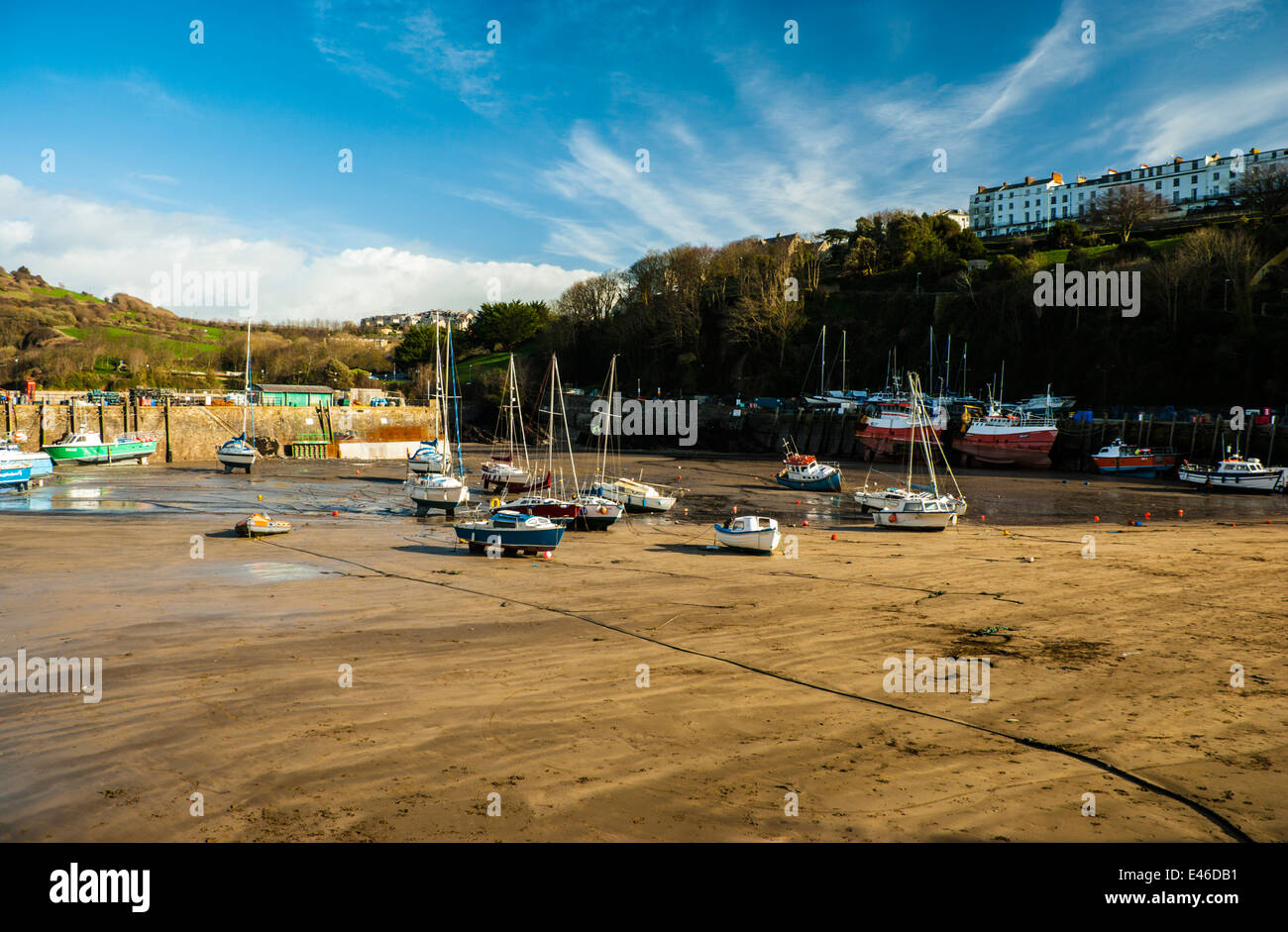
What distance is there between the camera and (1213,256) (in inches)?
2343

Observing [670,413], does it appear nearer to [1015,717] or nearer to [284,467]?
[284,467]

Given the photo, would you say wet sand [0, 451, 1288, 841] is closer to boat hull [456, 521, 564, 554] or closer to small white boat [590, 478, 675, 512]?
boat hull [456, 521, 564, 554]

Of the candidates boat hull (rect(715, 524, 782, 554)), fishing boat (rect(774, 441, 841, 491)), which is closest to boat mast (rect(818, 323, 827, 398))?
fishing boat (rect(774, 441, 841, 491))

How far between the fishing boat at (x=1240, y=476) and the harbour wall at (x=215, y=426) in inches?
2532

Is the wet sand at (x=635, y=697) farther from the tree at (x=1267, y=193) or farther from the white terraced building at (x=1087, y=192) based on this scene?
the white terraced building at (x=1087, y=192)

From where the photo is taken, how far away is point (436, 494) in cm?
3319

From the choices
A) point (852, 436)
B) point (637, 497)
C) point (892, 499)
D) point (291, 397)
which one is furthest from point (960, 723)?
point (291, 397)

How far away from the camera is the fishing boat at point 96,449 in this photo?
51656 mm

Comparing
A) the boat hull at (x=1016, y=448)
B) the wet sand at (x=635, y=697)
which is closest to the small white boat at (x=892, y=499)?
the wet sand at (x=635, y=697)

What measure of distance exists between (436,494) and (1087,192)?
126m

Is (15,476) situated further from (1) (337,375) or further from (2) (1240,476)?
(2) (1240,476)

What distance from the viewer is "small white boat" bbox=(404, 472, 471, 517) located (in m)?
33.2
